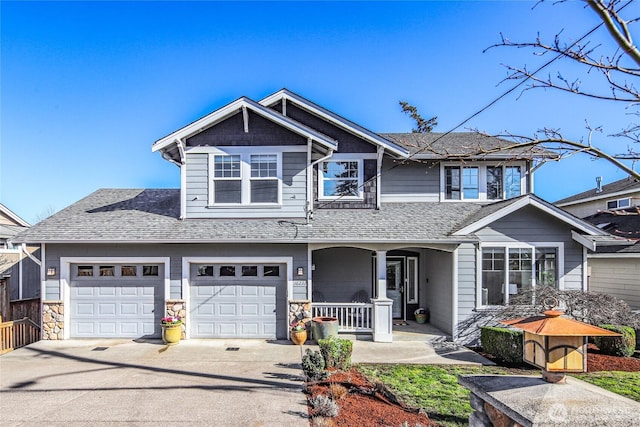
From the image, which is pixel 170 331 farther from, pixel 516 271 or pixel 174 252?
pixel 516 271

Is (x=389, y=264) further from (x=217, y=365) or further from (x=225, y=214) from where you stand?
(x=217, y=365)

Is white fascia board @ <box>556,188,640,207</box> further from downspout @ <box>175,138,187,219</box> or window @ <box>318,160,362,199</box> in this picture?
downspout @ <box>175,138,187,219</box>

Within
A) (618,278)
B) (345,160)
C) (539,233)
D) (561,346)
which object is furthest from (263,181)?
(618,278)

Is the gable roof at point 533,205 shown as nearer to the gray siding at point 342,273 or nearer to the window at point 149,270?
the gray siding at point 342,273

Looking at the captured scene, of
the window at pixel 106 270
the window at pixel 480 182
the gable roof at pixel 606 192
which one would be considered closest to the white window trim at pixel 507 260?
the window at pixel 480 182

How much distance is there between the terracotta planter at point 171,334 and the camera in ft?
33.6

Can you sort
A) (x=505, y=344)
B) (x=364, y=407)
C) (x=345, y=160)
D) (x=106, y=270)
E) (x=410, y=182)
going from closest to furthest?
1. (x=364, y=407)
2. (x=505, y=344)
3. (x=106, y=270)
4. (x=345, y=160)
5. (x=410, y=182)

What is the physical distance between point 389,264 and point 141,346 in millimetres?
7931

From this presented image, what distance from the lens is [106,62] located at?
12711mm

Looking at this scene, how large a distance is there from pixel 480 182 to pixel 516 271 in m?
3.32

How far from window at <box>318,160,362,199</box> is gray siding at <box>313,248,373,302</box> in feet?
6.09

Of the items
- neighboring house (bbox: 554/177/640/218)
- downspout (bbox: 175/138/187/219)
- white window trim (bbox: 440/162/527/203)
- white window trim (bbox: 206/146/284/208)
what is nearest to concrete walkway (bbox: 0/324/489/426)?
downspout (bbox: 175/138/187/219)

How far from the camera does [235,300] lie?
36.0ft

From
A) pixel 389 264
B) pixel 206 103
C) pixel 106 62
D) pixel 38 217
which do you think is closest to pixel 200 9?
pixel 106 62
